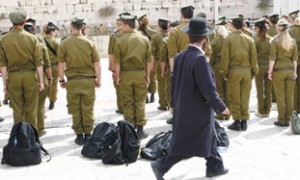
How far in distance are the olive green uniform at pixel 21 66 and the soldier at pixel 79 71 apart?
0.39m

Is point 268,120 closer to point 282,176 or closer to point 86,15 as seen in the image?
point 282,176

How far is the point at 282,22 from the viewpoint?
7.56 m

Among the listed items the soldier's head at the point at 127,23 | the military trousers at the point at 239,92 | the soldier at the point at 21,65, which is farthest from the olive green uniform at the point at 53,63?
the military trousers at the point at 239,92

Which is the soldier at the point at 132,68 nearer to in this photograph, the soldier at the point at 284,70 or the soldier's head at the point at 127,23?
the soldier's head at the point at 127,23

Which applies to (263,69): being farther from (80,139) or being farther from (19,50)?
(19,50)

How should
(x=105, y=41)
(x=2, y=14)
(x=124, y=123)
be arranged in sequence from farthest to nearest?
(x=2, y=14) → (x=105, y=41) → (x=124, y=123)

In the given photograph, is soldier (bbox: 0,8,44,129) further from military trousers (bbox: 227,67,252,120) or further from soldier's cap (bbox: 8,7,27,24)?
military trousers (bbox: 227,67,252,120)

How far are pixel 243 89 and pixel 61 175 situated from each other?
3.51m

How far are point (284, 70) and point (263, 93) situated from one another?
1124 mm

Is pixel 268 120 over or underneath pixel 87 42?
underneath

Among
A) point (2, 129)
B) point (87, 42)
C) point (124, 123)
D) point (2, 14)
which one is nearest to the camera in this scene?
point (124, 123)

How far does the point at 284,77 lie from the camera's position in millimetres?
7910

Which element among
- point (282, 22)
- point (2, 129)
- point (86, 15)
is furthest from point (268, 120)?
point (86, 15)

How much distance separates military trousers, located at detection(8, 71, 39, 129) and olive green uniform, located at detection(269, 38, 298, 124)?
13.2 feet
